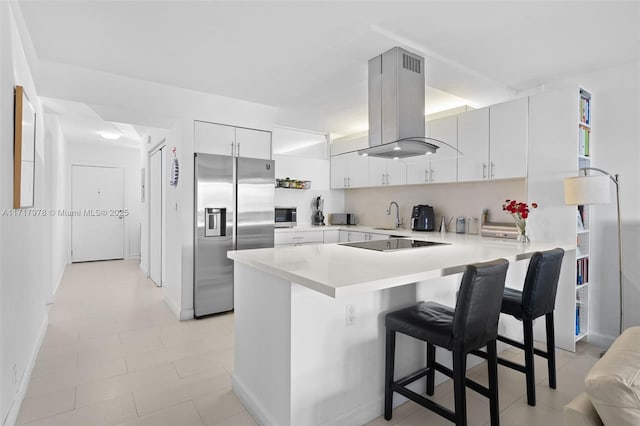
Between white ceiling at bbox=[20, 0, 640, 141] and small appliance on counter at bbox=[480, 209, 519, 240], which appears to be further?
small appliance on counter at bbox=[480, 209, 519, 240]

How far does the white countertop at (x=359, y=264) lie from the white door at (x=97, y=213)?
637 cm

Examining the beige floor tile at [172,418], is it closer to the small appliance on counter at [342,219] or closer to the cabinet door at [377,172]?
the cabinet door at [377,172]

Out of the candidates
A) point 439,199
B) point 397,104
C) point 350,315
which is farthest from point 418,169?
point 350,315

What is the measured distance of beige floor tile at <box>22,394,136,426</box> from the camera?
197cm

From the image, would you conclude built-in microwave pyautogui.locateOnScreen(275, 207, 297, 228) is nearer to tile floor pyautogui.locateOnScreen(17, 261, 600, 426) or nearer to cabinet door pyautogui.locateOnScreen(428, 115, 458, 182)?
tile floor pyautogui.locateOnScreen(17, 261, 600, 426)

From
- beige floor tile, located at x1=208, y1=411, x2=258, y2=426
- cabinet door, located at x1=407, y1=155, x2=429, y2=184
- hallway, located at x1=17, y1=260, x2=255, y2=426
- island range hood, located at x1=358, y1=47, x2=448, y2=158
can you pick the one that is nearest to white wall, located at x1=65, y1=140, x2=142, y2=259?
hallway, located at x1=17, y1=260, x2=255, y2=426

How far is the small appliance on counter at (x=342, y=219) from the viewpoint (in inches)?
220

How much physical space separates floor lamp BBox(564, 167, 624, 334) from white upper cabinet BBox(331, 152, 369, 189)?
2656 millimetres

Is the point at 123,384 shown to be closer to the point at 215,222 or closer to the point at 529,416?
the point at 215,222

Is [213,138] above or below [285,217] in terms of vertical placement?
above

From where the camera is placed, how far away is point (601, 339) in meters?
3.07

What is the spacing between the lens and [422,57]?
9.07 ft

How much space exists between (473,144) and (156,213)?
458 cm

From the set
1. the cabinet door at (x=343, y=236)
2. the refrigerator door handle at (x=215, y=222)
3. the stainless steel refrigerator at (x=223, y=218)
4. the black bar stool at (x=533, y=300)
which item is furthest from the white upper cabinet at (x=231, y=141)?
the black bar stool at (x=533, y=300)
